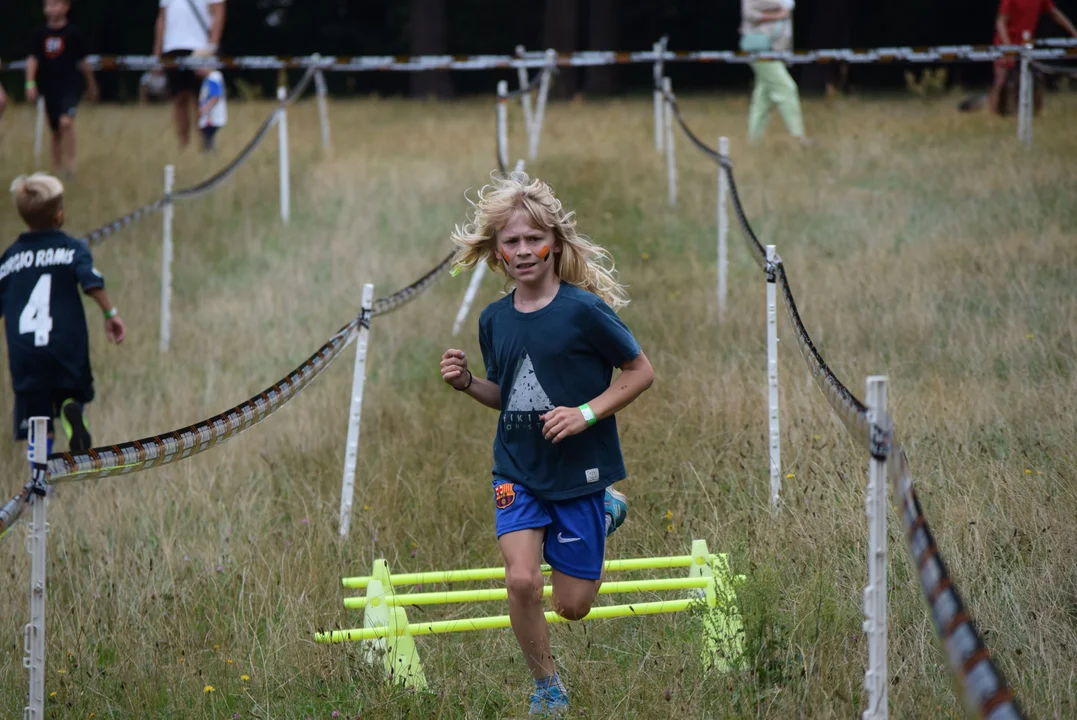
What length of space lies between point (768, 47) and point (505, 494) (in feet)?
39.3

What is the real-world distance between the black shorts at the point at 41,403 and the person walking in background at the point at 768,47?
9.85 metres

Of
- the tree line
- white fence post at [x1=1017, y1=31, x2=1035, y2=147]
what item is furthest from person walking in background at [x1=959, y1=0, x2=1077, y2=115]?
the tree line

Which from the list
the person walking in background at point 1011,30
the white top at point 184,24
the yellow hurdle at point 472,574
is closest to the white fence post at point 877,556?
the yellow hurdle at point 472,574

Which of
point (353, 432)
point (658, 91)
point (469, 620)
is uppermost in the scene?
point (658, 91)

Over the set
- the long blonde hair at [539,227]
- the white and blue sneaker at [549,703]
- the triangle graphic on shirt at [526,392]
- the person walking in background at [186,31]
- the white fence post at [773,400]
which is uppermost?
the person walking in background at [186,31]

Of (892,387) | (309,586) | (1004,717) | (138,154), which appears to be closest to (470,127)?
(138,154)

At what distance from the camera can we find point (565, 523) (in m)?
4.02

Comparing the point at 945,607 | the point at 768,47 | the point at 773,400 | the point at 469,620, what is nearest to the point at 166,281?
the point at 773,400

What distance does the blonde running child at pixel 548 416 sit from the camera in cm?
394

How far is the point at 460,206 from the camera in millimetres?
13258

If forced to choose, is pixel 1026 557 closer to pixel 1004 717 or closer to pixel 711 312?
pixel 1004 717

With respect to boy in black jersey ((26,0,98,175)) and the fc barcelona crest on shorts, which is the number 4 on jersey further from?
boy in black jersey ((26,0,98,175))

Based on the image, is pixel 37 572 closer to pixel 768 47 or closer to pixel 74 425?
pixel 74 425

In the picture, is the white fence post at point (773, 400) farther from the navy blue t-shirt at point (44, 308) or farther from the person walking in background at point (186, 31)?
the person walking in background at point (186, 31)
